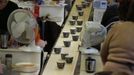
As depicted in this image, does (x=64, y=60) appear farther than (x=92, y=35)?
Yes

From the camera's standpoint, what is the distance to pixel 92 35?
3.15 metres

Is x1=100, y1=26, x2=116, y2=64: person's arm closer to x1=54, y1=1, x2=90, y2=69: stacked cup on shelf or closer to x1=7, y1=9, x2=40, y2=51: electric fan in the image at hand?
x1=54, y1=1, x2=90, y2=69: stacked cup on shelf

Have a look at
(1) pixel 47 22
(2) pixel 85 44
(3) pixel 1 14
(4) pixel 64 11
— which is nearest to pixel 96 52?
(2) pixel 85 44

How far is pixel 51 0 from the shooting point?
610 centimetres

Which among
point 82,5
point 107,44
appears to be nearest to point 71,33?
point 82,5

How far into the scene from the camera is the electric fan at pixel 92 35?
3.14m

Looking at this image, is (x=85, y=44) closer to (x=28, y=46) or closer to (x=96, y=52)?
(x=96, y=52)

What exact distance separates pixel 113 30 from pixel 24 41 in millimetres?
1409

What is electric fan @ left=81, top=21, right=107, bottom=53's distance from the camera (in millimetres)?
3137

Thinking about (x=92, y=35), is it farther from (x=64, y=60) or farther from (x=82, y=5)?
(x=82, y=5)

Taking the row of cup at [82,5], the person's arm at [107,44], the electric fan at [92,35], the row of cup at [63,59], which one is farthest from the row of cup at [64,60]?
the row of cup at [82,5]

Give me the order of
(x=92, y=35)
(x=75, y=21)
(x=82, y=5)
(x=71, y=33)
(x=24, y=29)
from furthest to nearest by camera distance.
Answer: (x=82, y=5) → (x=75, y=21) → (x=71, y=33) → (x=24, y=29) → (x=92, y=35)

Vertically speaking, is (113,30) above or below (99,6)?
above

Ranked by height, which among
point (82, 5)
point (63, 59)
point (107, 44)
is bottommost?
point (63, 59)
